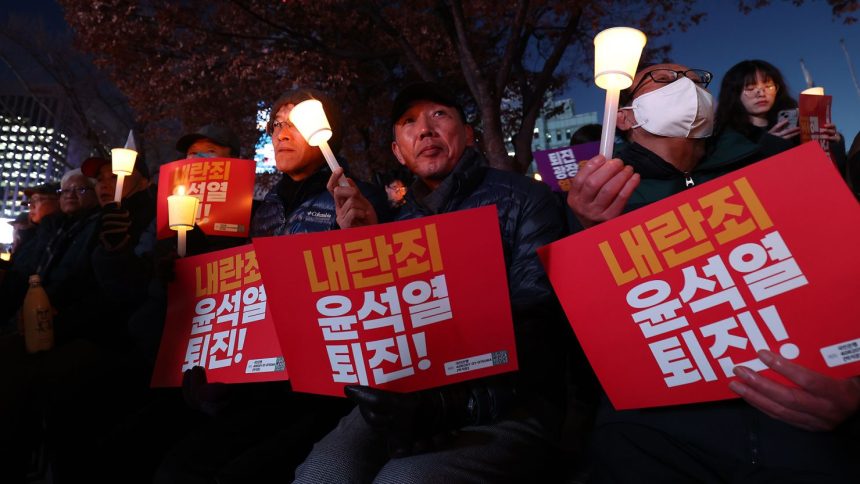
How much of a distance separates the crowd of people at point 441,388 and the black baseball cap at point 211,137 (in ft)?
0.04

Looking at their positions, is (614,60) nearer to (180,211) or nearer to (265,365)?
(265,365)

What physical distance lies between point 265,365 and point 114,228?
1.33m

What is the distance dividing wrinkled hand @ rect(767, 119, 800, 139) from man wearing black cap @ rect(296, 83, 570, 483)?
81.9 inches

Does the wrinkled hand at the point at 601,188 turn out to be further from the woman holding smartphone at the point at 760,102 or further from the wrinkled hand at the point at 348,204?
the woman holding smartphone at the point at 760,102

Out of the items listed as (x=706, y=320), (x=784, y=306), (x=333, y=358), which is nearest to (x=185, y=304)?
(x=333, y=358)

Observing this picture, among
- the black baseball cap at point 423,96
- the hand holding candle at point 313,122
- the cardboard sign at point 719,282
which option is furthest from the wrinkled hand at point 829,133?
the hand holding candle at point 313,122

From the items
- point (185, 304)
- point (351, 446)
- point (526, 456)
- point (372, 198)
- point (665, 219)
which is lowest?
point (526, 456)

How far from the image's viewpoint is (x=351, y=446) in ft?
5.97

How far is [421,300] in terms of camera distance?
5.17ft

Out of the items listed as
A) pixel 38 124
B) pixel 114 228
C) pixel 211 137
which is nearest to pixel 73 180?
pixel 211 137

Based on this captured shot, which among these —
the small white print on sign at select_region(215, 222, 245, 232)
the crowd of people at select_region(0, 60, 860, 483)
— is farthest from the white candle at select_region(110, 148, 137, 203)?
the small white print on sign at select_region(215, 222, 245, 232)

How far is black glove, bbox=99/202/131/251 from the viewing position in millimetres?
2688

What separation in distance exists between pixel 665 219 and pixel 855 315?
1.53 feet

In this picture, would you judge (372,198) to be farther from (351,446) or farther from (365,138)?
(365,138)
